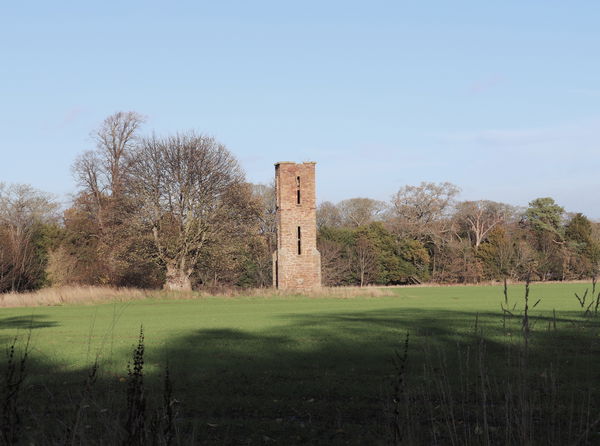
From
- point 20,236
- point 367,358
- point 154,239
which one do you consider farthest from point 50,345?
point 20,236

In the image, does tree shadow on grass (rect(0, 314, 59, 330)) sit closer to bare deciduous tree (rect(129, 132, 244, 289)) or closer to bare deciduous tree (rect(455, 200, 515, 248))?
bare deciduous tree (rect(129, 132, 244, 289))

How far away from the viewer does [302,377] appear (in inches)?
425

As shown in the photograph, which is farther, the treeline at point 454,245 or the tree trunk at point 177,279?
the treeline at point 454,245

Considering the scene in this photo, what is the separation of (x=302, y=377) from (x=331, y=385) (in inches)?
34.0

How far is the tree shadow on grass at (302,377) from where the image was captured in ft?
24.3

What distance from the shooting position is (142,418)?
3.97 m

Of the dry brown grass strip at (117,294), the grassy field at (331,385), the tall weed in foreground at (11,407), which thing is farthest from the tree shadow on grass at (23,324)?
the tall weed in foreground at (11,407)

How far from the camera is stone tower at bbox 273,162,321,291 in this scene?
161 ft

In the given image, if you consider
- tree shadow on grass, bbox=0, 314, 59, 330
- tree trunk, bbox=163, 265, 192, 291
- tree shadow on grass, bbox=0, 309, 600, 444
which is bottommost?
tree shadow on grass, bbox=0, 309, 600, 444

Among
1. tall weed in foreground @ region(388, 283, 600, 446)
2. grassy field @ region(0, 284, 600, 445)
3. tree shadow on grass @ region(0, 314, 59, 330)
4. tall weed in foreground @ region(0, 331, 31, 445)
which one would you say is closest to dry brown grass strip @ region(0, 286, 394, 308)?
tree shadow on grass @ region(0, 314, 59, 330)

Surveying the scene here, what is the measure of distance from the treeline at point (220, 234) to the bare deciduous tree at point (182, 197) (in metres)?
0.07

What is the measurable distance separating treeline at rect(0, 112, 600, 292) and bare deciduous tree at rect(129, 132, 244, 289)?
7cm

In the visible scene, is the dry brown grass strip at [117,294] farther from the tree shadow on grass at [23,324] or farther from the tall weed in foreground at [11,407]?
the tall weed in foreground at [11,407]

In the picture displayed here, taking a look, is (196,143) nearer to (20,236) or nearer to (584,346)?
(20,236)
